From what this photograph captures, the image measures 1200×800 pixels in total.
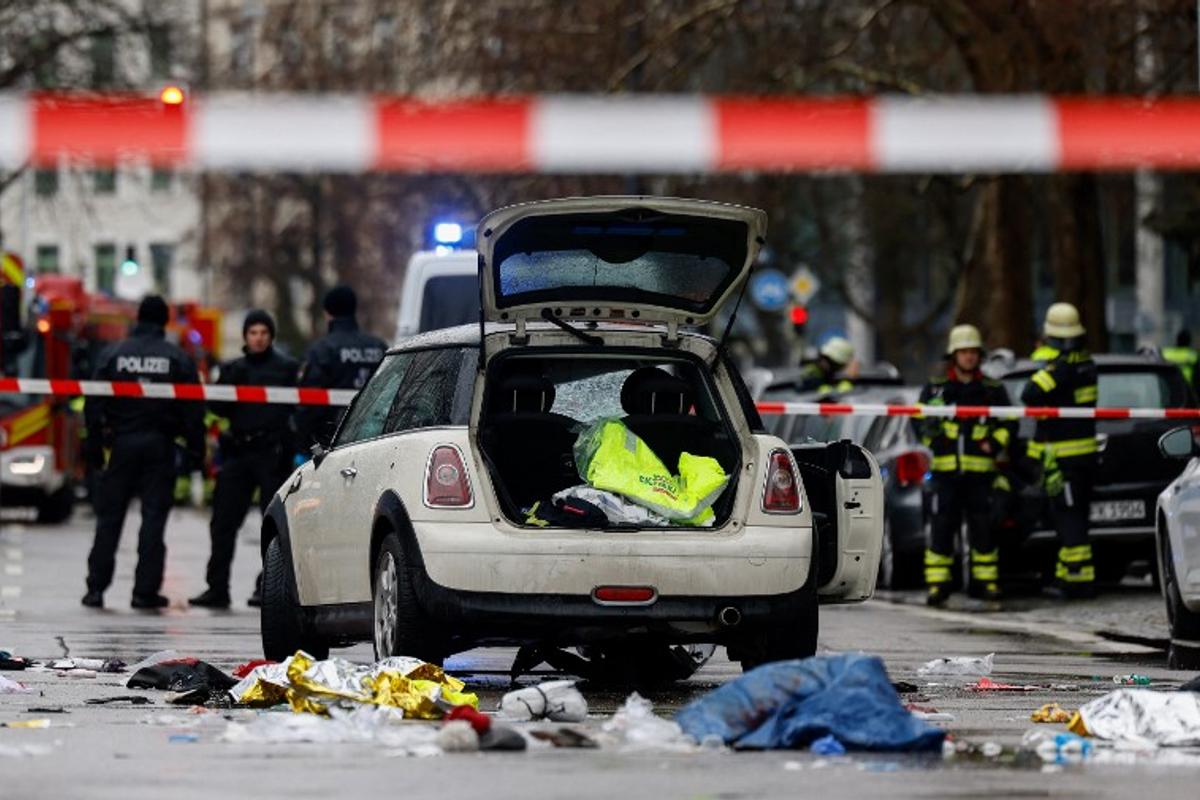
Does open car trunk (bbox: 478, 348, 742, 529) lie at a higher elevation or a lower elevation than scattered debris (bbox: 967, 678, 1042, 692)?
higher

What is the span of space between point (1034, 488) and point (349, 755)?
12.1 metres

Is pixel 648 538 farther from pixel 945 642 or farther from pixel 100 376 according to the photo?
pixel 100 376

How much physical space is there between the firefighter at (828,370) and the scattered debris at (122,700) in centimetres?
1425

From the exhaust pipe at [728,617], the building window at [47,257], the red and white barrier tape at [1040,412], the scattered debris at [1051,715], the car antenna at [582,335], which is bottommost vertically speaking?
the scattered debris at [1051,715]

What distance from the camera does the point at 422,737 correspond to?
9.86m

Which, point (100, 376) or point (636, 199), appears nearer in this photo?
point (636, 199)

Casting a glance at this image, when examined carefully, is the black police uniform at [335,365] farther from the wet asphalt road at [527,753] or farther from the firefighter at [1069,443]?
the firefighter at [1069,443]

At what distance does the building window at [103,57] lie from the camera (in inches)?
1703

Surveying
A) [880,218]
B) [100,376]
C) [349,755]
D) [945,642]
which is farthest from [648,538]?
[880,218]

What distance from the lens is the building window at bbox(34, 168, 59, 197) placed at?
4184cm

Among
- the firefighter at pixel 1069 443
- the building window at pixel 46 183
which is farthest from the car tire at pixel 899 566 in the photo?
the building window at pixel 46 183

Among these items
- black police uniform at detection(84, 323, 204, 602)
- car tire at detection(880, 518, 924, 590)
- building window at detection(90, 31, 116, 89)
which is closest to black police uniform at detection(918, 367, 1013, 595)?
car tire at detection(880, 518, 924, 590)

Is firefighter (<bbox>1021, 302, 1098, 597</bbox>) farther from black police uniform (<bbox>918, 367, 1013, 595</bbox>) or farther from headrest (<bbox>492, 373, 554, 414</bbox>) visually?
headrest (<bbox>492, 373, 554, 414</bbox>)

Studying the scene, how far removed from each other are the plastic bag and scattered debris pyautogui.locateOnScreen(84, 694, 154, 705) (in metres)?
1.81
